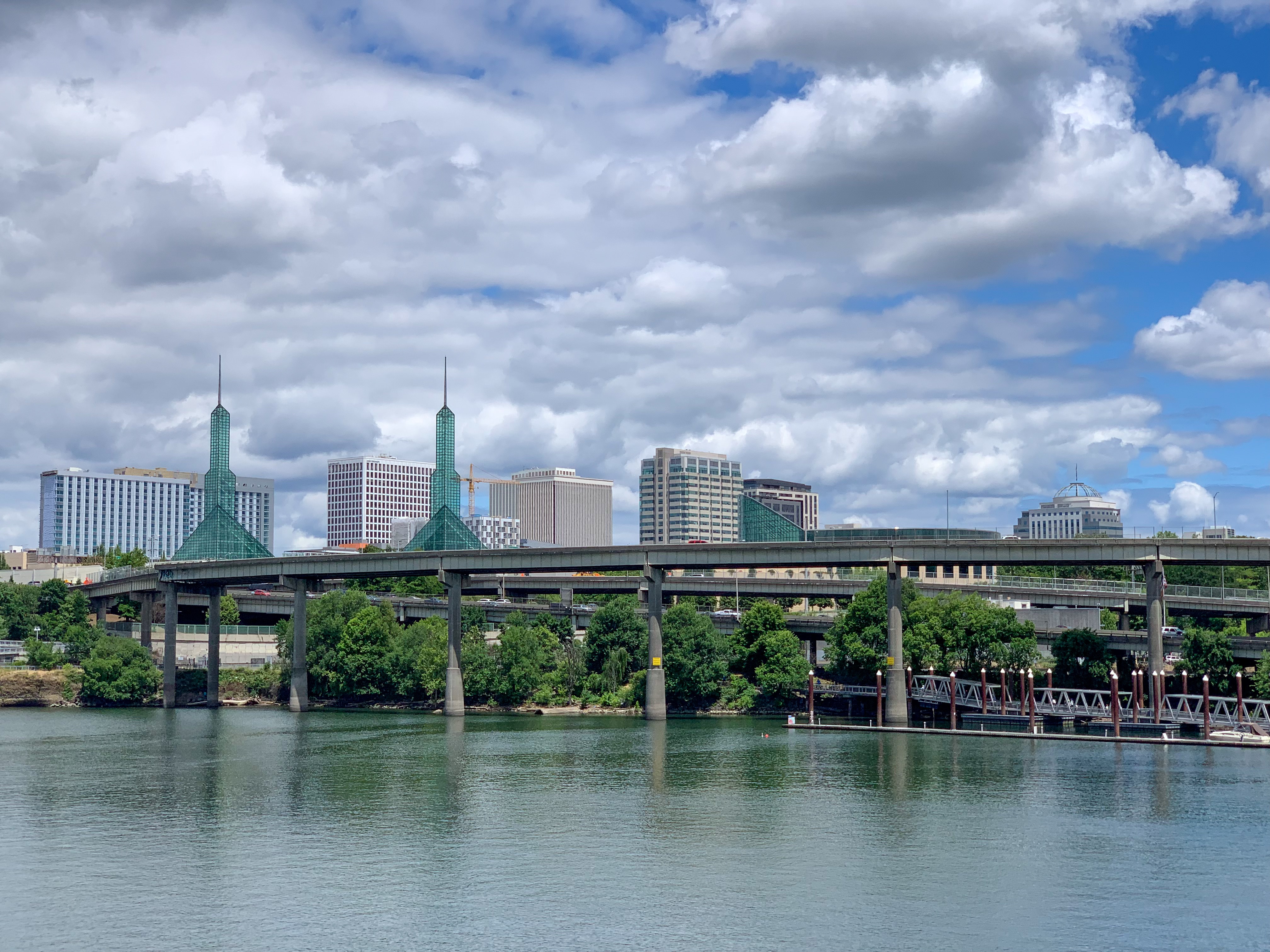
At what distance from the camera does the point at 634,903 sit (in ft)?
184

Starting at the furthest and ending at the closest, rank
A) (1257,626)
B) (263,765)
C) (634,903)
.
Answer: (1257,626), (263,765), (634,903)

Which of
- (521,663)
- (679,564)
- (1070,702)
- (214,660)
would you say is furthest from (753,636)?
(214,660)

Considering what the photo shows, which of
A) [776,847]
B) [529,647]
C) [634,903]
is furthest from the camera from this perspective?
[529,647]

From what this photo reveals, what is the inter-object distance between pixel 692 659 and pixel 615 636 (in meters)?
13.7

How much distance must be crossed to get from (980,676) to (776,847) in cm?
8610

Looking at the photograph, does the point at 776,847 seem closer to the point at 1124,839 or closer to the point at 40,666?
the point at 1124,839

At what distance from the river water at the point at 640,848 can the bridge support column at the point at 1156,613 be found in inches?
712

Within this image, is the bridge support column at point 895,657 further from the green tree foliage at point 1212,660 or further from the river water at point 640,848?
the green tree foliage at point 1212,660

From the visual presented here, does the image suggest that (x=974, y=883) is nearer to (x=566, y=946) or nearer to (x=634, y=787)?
(x=566, y=946)

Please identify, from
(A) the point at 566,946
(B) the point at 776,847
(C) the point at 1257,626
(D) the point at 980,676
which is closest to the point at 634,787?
(B) the point at 776,847

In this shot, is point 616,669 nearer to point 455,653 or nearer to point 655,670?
point 655,670

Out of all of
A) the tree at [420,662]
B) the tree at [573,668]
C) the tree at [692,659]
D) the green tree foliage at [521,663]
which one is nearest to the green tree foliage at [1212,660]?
the tree at [692,659]

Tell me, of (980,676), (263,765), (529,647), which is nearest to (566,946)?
(263,765)

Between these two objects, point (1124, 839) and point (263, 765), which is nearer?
point (1124, 839)
